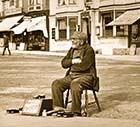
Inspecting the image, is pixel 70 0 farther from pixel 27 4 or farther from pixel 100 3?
pixel 27 4

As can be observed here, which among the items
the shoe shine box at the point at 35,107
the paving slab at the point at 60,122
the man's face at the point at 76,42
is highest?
the man's face at the point at 76,42

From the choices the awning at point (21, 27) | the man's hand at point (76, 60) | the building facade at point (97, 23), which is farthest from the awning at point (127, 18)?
the man's hand at point (76, 60)

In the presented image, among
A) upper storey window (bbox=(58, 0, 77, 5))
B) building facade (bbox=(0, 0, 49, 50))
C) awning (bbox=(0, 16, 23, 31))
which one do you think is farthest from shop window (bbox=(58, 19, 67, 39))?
awning (bbox=(0, 16, 23, 31))

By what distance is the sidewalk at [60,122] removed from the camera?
8.15m

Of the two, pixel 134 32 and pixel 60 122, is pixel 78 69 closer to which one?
pixel 60 122

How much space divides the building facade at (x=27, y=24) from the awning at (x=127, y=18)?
1224 centimetres

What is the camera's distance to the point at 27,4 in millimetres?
55562

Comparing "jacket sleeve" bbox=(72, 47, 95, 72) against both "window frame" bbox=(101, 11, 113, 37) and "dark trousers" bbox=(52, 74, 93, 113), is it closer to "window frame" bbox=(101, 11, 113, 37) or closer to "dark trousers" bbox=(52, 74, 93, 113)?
"dark trousers" bbox=(52, 74, 93, 113)

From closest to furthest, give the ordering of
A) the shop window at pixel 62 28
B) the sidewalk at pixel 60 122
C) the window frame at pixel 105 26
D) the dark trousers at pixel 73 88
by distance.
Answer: the sidewalk at pixel 60 122
the dark trousers at pixel 73 88
the window frame at pixel 105 26
the shop window at pixel 62 28

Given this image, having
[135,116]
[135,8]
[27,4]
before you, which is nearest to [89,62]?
[135,116]

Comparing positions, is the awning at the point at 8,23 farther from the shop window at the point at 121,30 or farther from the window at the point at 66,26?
the shop window at the point at 121,30

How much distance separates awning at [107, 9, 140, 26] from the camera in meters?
37.7

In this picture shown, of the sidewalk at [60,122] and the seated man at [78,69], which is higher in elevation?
the seated man at [78,69]

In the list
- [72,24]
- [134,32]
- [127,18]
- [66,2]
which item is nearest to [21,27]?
[66,2]
